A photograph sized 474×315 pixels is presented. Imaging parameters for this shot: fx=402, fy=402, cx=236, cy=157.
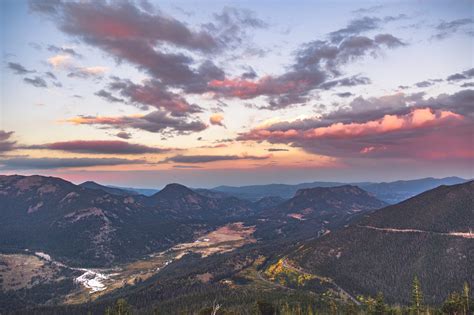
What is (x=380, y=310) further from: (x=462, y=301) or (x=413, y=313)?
(x=462, y=301)

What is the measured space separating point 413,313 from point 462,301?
22.0 meters

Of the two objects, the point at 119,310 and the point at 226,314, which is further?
the point at 119,310

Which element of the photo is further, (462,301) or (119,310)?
(119,310)

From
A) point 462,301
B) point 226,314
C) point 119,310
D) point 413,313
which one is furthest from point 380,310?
point 119,310

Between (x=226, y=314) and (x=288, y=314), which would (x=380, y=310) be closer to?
(x=288, y=314)

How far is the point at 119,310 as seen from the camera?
649 feet

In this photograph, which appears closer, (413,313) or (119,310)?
(413,313)

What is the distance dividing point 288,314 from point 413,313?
58.0m

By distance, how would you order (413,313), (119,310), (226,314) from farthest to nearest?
(119,310) < (413,313) < (226,314)

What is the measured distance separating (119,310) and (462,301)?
16127cm

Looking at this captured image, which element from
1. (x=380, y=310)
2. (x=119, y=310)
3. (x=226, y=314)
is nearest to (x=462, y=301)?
(x=380, y=310)

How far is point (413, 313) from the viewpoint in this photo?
186 meters

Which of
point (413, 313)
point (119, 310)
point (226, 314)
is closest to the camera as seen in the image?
point (226, 314)

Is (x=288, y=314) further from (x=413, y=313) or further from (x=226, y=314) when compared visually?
(x=413, y=313)
